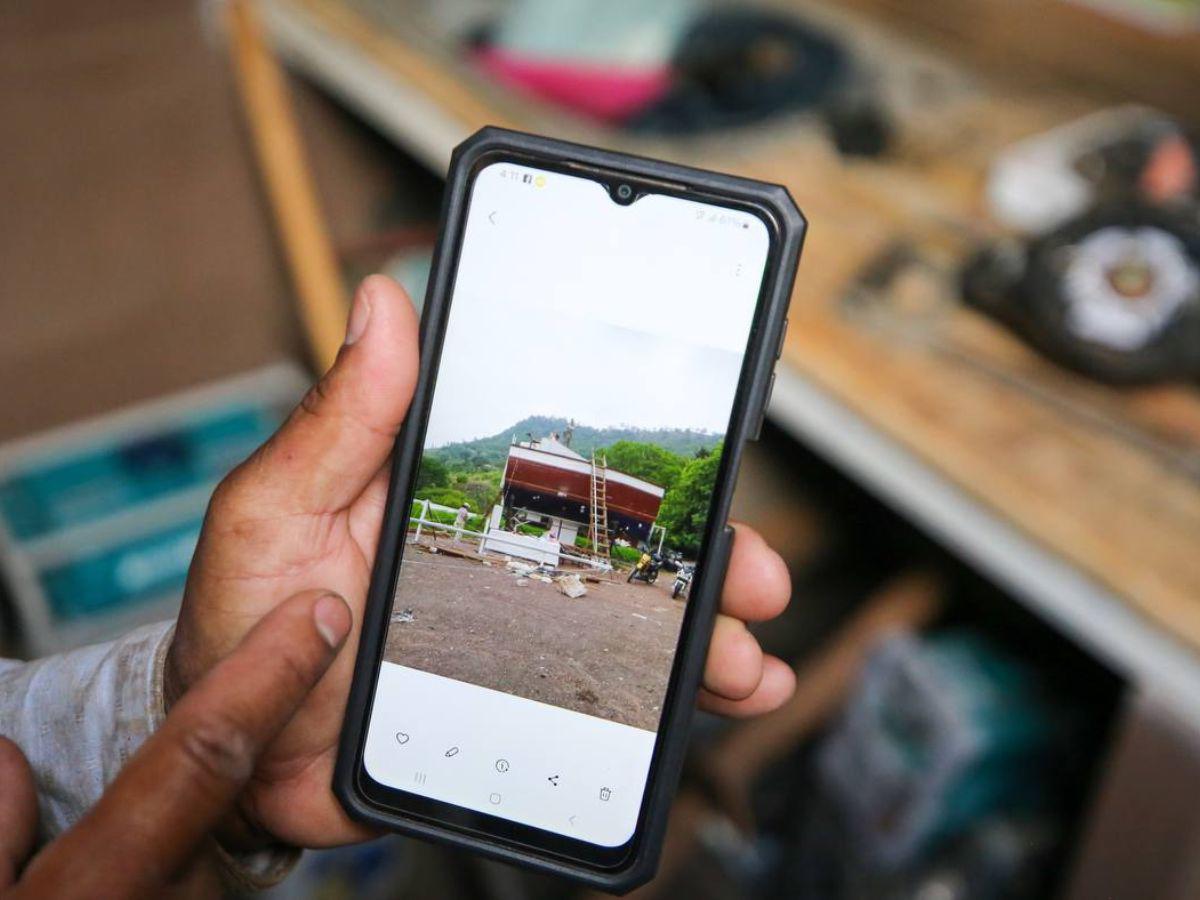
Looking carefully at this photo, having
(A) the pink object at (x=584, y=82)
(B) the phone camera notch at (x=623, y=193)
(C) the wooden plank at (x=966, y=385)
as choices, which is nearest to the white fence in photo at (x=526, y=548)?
(B) the phone camera notch at (x=623, y=193)

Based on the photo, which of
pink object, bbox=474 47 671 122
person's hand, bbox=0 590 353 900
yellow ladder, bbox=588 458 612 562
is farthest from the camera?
pink object, bbox=474 47 671 122

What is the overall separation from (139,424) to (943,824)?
760 mm

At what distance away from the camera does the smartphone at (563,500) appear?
39 cm

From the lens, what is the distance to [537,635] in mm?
410

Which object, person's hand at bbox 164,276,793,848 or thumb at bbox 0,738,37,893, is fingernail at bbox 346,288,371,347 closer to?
person's hand at bbox 164,276,793,848

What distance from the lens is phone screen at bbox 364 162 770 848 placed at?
394 millimetres

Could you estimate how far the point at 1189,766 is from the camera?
22.8 inches

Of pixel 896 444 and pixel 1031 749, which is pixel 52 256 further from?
pixel 1031 749

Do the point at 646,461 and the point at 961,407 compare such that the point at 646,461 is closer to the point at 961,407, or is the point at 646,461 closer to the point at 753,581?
the point at 753,581

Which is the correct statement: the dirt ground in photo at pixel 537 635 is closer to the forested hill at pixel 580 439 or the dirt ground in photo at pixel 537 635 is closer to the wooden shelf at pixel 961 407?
the forested hill at pixel 580 439

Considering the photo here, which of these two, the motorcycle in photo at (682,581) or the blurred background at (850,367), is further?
the blurred background at (850,367)

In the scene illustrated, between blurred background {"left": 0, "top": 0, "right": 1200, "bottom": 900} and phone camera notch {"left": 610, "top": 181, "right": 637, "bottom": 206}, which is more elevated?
phone camera notch {"left": 610, "top": 181, "right": 637, "bottom": 206}

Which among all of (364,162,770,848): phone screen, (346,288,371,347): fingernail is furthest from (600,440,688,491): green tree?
(346,288,371,347): fingernail

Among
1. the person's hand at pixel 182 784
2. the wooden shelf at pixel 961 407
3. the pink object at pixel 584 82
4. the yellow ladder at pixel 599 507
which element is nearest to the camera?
the person's hand at pixel 182 784
